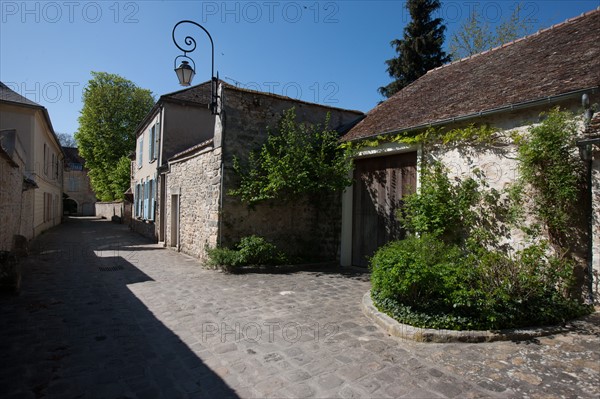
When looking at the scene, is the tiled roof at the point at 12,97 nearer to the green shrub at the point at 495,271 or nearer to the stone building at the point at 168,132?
the stone building at the point at 168,132

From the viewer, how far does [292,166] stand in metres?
8.20

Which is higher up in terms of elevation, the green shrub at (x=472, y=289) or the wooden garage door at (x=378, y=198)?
the wooden garage door at (x=378, y=198)

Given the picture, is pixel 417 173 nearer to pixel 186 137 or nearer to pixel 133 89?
pixel 186 137

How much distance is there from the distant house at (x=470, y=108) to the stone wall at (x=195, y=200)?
3359mm

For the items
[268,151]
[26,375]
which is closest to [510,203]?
[268,151]

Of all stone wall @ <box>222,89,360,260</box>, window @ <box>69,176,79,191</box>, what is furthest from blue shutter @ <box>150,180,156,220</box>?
window @ <box>69,176,79,191</box>

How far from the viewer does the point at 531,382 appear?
2.90 m

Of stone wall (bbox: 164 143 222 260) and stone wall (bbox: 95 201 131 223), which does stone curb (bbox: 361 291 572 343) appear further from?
stone wall (bbox: 95 201 131 223)

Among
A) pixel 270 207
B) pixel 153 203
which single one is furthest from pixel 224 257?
pixel 153 203

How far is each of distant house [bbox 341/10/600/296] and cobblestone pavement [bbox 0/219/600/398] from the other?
2343 millimetres

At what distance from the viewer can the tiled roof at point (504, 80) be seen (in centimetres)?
530

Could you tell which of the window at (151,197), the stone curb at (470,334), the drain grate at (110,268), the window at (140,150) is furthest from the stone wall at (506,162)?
the window at (140,150)

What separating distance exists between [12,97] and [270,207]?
11.6m

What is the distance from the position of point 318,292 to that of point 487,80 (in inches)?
217
